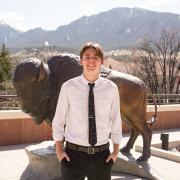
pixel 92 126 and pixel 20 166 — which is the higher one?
pixel 92 126

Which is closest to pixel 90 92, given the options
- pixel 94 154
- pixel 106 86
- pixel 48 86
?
pixel 106 86

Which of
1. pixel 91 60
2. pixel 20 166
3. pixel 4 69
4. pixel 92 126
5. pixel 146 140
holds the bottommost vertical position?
pixel 20 166

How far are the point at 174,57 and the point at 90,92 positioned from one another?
2988 centimetres

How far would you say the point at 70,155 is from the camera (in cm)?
306

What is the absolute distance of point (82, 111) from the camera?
10.00 ft

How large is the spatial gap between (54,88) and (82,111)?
87.6 inches

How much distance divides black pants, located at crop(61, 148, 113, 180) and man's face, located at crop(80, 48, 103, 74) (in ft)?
2.26

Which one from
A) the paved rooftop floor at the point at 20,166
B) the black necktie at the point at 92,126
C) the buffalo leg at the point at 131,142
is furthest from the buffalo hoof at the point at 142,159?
the black necktie at the point at 92,126

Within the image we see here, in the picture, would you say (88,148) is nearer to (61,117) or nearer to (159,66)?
(61,117)

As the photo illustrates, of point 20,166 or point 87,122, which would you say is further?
point 20,166

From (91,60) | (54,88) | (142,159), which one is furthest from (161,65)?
(91,60)

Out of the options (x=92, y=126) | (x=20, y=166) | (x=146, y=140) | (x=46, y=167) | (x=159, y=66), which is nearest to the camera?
(x=92, y=126)

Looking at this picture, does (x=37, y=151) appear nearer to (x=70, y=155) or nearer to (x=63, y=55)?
(x=63, y=55)

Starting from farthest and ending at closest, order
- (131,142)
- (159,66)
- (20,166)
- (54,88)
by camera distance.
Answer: (159,66) → (20,166) → (131,142) → (54,88)
